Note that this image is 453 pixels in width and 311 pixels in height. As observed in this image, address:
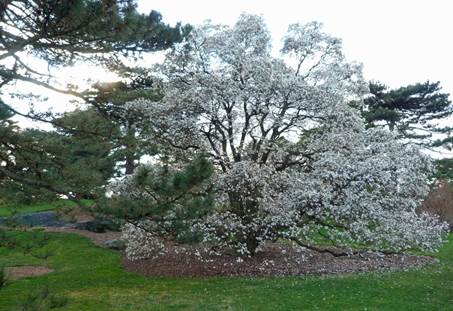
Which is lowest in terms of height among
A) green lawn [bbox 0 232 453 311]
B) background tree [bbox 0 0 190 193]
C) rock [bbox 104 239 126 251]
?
green lawn [bbox 0 232 453 311]

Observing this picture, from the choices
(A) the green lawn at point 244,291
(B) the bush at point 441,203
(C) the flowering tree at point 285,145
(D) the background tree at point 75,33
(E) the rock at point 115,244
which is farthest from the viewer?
(B) the bush at point 441,203

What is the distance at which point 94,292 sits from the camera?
37.2ft

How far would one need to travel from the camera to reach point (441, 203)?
25.8 metres

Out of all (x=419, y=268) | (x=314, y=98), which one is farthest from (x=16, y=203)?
(x=419, y=268)

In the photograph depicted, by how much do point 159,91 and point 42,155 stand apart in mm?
8157

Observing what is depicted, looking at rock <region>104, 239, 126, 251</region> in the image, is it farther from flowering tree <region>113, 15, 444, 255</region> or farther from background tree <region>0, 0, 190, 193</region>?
background tree <region>0, 0, 190, 193</region>

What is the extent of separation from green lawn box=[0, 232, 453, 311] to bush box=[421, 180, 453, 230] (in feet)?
39.4

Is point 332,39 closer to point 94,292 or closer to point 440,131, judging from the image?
point 94,292

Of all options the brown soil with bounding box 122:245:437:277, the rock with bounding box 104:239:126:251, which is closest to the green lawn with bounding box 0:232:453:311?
the brown soil with bounding box 122:245:437:277

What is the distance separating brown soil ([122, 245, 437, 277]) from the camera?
13469 mm

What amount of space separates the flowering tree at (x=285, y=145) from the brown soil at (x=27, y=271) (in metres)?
3.34

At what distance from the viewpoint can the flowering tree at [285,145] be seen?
13242mm

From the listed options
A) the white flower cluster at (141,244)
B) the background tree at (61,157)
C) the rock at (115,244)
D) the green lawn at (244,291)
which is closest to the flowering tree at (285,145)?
the white flower cluster at (141,244)

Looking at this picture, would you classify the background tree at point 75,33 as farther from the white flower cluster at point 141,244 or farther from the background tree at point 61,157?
the white flower cluster at point 141,244
